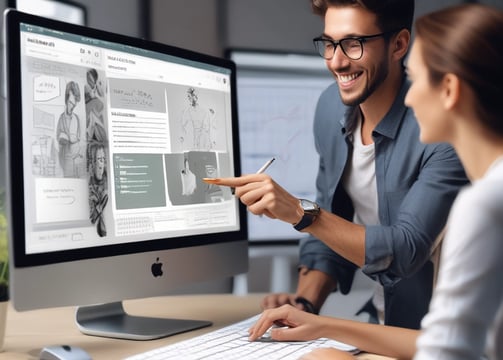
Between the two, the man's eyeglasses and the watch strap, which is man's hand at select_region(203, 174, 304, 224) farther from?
→ the man's eyeglasses

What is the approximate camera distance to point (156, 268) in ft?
4.33

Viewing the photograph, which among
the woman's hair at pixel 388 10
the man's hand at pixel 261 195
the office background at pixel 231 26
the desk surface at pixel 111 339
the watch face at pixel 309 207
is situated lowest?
the desk surface at pixel 111 339

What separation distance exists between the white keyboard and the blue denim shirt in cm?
36

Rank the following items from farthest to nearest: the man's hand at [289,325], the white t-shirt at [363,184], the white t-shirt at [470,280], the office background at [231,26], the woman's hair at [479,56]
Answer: the office background at [231,26]
the white t-shirt at [363,184]
the man's hand at [289,325]
the woman's hair at [479,56]
the white t-shirt at [470,280]

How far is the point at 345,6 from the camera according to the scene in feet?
5.24

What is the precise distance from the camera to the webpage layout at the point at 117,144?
1.10 m

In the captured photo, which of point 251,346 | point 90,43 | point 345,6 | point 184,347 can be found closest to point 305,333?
point 251,346

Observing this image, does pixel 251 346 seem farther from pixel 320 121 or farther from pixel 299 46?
pixel 299 46

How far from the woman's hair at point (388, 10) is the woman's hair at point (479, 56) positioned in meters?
0.75

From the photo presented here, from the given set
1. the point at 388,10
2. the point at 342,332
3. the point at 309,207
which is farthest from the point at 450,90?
the point at 388,10

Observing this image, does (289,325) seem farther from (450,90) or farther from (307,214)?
(450,90)

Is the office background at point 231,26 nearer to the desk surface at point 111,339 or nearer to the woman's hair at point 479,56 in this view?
the desk surface at point 111,339

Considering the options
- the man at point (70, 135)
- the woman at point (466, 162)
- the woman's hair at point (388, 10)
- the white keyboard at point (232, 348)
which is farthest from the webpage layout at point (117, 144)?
the woman at point (466, 162)

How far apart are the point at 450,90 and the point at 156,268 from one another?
2.31ft
